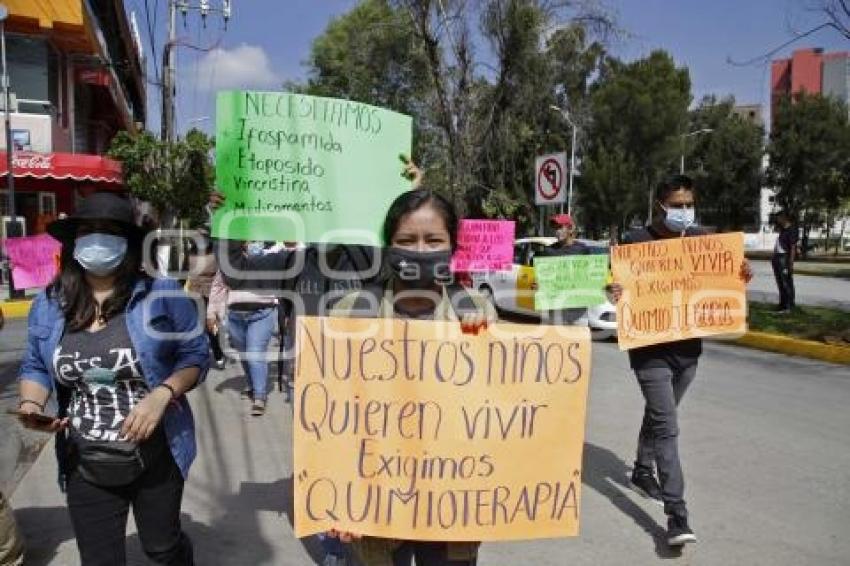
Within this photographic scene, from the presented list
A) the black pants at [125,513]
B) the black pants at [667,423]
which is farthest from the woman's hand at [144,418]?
the black pants at [667,423]

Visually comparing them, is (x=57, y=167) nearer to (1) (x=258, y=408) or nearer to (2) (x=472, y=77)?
(2) (x=472, y=77)

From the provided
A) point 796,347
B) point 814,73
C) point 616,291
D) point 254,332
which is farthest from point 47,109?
point 814,73

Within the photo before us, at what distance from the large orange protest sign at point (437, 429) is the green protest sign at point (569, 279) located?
6213 mm

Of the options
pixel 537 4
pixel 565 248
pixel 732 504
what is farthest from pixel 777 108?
pixel 732 504

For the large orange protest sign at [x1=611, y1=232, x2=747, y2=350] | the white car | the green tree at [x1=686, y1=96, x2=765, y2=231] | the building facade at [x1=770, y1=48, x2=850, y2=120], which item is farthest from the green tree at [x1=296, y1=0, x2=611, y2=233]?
the building facade at [x1=770, y1=48, x2=850, y2=120]

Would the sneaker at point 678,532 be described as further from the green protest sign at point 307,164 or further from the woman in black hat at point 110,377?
the woman in black hat at point 110,377

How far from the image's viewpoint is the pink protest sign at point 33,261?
40.3 feet

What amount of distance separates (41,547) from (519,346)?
288cm

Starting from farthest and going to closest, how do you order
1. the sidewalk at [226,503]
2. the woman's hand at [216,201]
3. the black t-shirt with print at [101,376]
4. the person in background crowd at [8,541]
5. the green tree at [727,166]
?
the green tree at [727,166], the sidewalk at [226,503], the woman's hand at [216,201], the person in background crowd at [8,541], the black t-shirt with print at [101,376]

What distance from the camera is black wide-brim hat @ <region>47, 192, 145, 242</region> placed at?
264 centimetres

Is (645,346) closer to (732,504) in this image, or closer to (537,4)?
(732,504)

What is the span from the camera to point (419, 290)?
8.21 ft

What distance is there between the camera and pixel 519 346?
2.43 metres

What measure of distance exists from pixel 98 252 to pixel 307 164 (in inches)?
58.2
